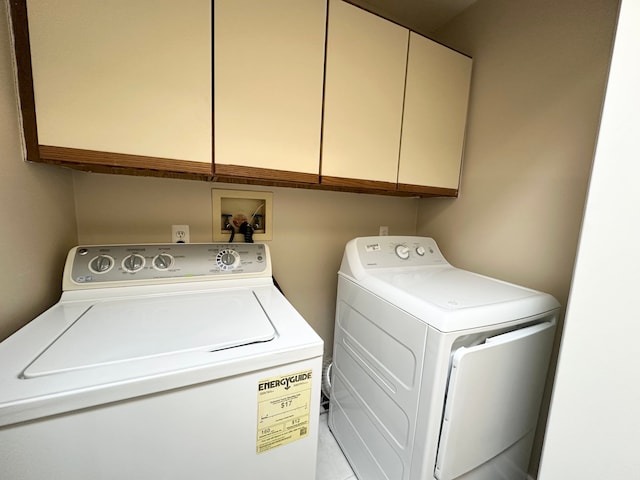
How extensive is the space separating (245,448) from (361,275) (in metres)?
0.79

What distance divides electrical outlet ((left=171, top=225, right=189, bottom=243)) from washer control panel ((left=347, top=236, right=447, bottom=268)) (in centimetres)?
85

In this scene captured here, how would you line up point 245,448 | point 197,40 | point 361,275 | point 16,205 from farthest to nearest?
point 361,275 → point 197,40 → point 16,205 → point 245,448

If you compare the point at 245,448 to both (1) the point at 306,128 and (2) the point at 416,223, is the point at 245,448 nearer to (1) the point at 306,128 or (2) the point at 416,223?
(1) the point at 306,128

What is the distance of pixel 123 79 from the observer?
2.76 feet

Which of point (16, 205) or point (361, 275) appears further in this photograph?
point (361, 275)

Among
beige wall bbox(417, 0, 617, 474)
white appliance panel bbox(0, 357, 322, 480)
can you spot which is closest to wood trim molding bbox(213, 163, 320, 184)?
white appliance panel bbox(0, 357, 322, 480)

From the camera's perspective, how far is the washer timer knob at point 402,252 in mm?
1426

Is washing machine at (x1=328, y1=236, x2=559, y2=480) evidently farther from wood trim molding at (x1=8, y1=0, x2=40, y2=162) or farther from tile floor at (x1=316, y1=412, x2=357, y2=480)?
wood trim molding at (x1=8, y1=0, x2=40, y2=162)

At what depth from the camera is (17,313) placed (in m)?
0.77

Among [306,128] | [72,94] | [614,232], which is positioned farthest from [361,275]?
[72,94]

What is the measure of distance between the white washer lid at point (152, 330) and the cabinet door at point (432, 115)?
3.41 feet

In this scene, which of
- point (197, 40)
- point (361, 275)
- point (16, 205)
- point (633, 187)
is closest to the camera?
point (633, 187)

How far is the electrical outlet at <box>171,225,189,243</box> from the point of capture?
1.30 m

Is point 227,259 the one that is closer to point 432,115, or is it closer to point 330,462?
point 330,462
